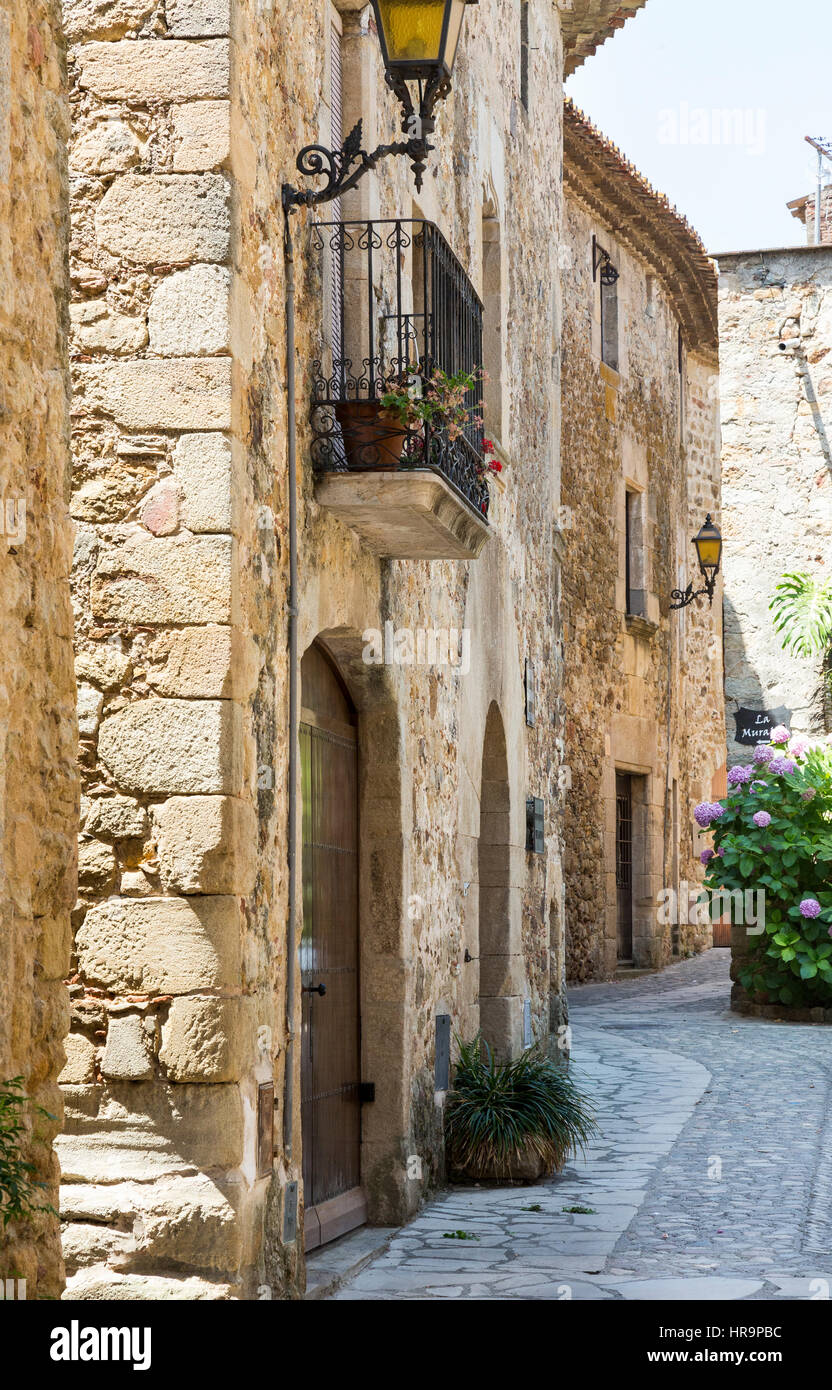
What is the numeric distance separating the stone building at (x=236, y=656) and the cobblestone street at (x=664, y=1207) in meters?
0.51

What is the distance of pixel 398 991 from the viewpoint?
7.08 meters

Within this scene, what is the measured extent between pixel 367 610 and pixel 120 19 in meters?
2.36

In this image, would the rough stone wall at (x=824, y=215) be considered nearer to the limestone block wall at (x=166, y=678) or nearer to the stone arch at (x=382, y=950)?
the stone arch at (x=382, y=950)

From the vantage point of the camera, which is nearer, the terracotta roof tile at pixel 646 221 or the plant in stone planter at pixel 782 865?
the plant in stone planter at pixel 782 865

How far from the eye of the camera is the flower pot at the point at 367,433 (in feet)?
19.7

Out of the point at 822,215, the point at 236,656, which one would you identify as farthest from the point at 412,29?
the point at 822,215

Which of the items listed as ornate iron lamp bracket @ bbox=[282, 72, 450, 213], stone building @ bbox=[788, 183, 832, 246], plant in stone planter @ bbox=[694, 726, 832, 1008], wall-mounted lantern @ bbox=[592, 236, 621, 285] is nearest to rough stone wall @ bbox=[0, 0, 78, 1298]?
ornate iron lamp bracket @ bbox=[282, 72, 450, 213]

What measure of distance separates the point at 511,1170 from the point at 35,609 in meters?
5.21

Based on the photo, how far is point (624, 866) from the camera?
19.4 metres

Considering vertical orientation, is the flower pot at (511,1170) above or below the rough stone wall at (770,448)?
below

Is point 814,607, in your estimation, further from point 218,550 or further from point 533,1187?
point 218,550

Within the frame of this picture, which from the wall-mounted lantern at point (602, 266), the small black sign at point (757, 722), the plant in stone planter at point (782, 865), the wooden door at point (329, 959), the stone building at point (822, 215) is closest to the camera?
the wooden door at point (329, 959)

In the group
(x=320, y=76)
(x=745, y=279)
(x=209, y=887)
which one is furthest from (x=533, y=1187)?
(x=745, y=279)

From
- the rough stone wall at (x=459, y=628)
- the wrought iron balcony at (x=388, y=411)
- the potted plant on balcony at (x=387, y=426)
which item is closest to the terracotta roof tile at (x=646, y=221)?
the rough stone wall at (x=459, y=628)
